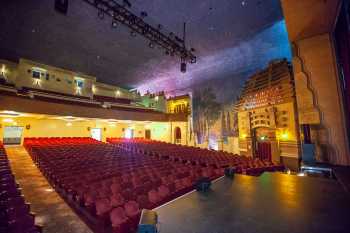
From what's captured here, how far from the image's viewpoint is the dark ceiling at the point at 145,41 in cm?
661

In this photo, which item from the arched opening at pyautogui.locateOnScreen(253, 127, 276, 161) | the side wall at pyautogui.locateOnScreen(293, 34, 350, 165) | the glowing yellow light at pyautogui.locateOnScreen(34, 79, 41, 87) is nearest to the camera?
the side wall at pyautogui.locateOnScreen(293, 34, 350, 165)

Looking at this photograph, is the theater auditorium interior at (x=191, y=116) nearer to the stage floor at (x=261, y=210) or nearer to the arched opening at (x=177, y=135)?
the stage floor at (x=261, y=210)

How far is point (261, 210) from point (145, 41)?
340 inches

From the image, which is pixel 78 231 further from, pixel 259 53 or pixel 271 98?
pixel 259 53

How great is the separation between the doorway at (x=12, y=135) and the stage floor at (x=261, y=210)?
15.7 m

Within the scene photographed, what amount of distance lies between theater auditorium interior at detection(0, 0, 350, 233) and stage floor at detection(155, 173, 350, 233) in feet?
0.09

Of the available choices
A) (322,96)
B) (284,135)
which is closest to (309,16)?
(322,96)

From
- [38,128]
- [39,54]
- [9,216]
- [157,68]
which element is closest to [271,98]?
[157,68]

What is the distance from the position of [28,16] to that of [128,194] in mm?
8461

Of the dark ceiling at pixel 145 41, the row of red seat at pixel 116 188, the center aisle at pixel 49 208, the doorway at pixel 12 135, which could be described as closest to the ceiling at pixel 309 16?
the dark ceiling at pixel 145 41

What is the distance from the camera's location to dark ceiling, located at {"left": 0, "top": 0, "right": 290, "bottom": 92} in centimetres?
661

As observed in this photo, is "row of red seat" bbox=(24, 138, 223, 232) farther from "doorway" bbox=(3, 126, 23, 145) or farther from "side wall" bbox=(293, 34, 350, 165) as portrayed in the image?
"doorway" bbox=(3, 126, 23, 145)

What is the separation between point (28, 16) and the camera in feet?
23.6

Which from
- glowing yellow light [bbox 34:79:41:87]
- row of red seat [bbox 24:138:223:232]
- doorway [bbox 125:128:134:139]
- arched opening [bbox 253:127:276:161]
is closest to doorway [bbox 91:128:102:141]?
doorway [bbox 125:128:134:139]
